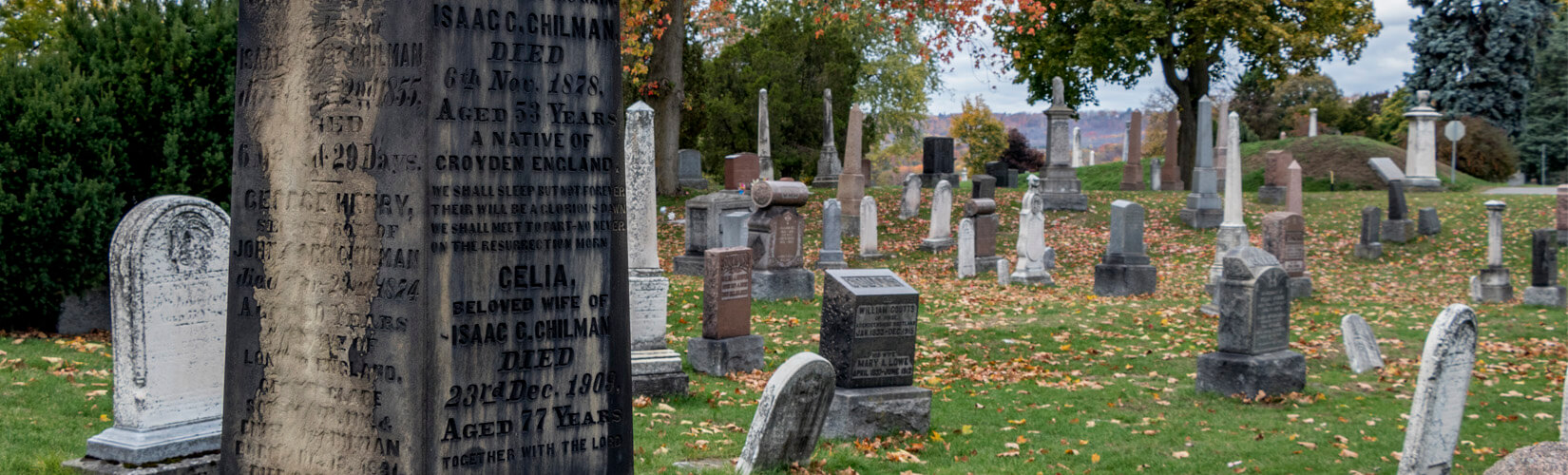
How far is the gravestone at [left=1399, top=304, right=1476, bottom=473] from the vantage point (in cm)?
680

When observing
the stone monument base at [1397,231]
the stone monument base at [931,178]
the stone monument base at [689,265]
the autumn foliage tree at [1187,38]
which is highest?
the autumn foliage tree at [1187,38]

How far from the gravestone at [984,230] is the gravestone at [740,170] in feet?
25.1

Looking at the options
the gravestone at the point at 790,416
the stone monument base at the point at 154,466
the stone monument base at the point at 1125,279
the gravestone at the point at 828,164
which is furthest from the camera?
the gravestone at the point at 828,164

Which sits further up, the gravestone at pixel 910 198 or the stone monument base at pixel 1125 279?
the gravestone at pixel 910 198

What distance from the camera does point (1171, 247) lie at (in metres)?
22.5

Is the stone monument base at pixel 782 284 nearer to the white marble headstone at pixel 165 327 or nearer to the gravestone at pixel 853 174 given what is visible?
the gravestone at pixel 853 174

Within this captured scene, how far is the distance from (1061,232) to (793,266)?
10367 millimetres

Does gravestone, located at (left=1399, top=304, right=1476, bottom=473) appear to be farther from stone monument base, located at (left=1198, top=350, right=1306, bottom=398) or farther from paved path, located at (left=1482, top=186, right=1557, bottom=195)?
paved path, located at (left=1482, top=186, right=1557, bottom=195)

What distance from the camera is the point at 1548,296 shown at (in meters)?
15.0

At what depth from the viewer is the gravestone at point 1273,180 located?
28641 mm

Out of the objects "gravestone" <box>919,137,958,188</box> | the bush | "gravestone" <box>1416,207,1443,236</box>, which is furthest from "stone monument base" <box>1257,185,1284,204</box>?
the bush

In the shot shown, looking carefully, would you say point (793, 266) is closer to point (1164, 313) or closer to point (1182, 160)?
point (1164, 313)

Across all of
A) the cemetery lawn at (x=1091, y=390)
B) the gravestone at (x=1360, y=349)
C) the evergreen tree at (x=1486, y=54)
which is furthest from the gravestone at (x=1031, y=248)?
the evergreen tree at (x=1486, y=54)

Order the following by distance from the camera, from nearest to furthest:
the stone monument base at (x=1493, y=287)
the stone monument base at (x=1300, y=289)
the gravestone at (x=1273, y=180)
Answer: the stone monument base at (x=1493, y=287), the stone monument base at (x=1300, y=289), the gravestone at (x=1273, y=180)
